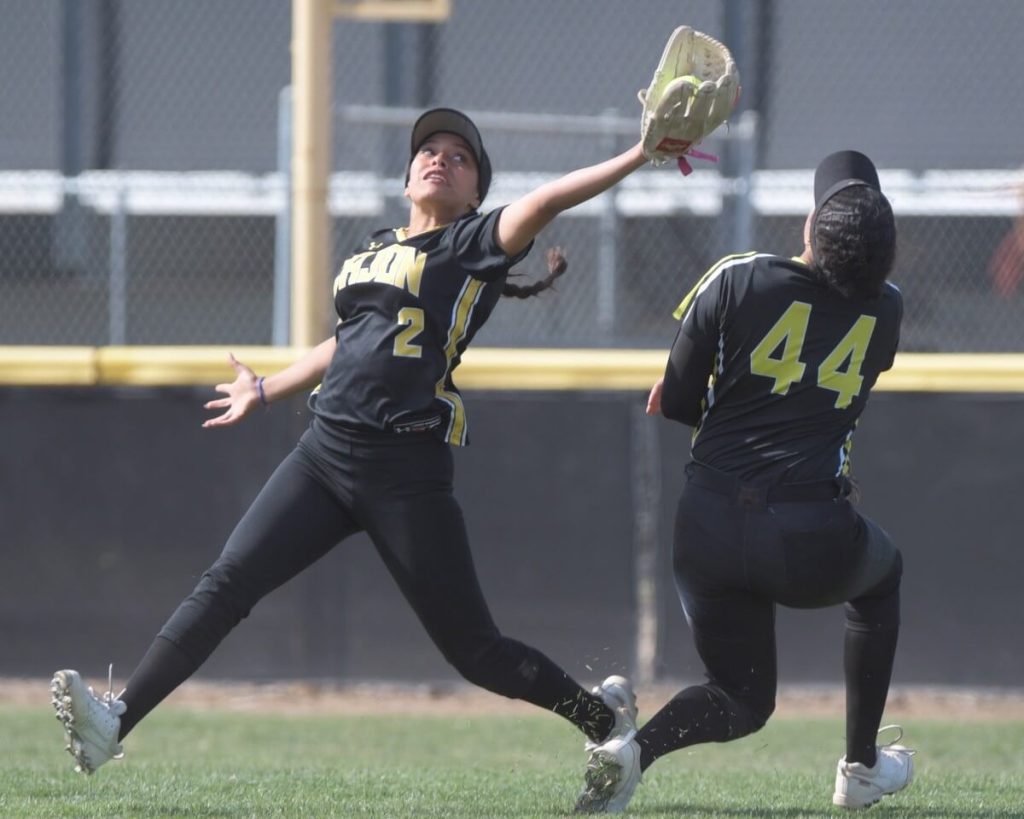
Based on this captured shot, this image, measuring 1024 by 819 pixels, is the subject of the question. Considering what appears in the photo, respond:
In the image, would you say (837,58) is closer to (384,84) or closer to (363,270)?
(384,84)

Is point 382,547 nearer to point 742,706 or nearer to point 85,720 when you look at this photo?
point 85,720

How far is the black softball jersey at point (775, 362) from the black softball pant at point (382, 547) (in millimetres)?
700

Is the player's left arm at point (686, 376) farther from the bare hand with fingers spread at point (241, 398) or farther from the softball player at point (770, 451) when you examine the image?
the bare hand with fingers spread at point (241, 398)

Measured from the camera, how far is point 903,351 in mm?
8125

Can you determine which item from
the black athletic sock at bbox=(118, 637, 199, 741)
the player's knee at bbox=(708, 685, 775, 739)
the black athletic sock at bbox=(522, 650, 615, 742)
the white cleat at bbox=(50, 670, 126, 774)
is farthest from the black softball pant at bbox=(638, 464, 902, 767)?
the white cleat at bbox=(50, 670, 126, 774)

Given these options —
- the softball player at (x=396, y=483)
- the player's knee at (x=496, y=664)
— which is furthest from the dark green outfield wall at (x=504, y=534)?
the softball player at (x=396, y=483)

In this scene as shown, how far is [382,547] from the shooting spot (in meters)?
4.23

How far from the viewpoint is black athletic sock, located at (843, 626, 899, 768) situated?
4.20 meters

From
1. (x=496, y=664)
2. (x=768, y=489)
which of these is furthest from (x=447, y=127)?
(x=496, y=664)

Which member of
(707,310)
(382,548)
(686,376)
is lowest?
(382,548)

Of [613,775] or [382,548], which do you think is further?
[382,548]

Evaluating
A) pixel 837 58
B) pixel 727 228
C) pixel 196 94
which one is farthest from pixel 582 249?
pixel 196 94

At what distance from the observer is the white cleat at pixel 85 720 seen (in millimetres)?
3857

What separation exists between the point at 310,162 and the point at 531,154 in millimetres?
1222
